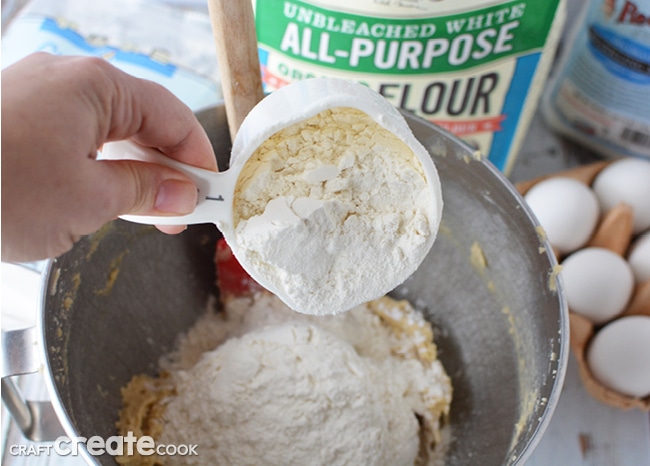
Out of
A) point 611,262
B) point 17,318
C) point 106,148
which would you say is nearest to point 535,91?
point 611,262

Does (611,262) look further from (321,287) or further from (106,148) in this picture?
(106,148)

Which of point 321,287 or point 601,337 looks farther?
point 601,337

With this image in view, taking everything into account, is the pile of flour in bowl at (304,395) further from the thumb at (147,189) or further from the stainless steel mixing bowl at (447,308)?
the thumb at (147,189)

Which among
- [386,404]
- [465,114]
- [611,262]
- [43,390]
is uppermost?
[465,114]

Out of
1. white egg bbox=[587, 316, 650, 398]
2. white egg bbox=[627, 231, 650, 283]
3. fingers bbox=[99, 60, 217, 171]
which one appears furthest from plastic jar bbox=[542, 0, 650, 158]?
fingers bbox=[99, 60, 217, 171]

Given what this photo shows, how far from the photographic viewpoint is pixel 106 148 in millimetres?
520

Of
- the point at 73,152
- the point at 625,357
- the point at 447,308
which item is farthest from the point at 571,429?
the point at 73,152

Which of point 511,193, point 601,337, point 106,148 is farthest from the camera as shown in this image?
point 601,337

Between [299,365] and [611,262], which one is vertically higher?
[611,262]

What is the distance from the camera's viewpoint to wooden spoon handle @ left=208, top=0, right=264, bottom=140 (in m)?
0.56

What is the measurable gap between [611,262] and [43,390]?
781 millimetres

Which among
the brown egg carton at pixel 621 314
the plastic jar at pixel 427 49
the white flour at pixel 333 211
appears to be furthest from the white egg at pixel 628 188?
the white flour at pixel 333 211

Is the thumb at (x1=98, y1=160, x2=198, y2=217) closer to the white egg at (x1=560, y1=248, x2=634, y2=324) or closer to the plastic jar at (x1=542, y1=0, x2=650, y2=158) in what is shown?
the white egg at (x1=560, y1=248, x2=634, y2=324)

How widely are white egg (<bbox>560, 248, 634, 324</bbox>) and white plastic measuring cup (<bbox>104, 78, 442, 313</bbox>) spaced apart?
14.8 inches
